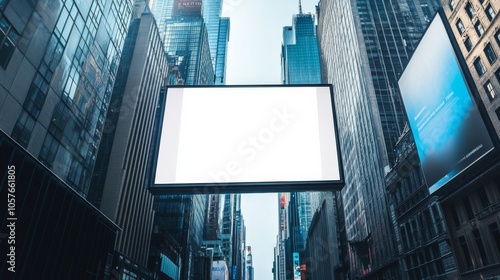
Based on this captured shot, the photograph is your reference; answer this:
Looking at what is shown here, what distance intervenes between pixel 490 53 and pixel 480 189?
12.8m

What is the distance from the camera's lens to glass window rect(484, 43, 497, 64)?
29.4 m

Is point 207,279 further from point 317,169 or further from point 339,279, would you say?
point 317,169

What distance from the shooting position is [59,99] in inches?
1067

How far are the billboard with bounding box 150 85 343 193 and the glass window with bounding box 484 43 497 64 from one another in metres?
33.1

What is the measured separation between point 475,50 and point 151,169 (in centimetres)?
3784

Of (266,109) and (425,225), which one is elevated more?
(425,225)

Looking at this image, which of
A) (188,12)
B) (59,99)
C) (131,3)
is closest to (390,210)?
(59,99)

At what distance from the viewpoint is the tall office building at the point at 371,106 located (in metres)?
53.7

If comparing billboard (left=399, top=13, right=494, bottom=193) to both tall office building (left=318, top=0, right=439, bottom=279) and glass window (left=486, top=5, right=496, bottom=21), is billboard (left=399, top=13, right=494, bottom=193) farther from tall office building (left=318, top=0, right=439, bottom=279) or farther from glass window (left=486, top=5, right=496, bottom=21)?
tall office building (left=318, top=0, right=439, bottom=279)

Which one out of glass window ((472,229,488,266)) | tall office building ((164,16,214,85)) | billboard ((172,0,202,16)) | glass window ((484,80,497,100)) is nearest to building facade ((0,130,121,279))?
glass window ((472,229,488,266))

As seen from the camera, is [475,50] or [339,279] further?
[339,279]

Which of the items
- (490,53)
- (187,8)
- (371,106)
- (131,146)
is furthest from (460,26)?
(187,8)

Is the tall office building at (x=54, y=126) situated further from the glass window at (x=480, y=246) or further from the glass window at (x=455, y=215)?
the glass window at (x=455, y=215)

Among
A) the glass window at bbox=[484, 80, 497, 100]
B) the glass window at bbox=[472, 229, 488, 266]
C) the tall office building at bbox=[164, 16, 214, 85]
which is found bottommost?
the glass window at bbox=[472, 229, 488, 266]
